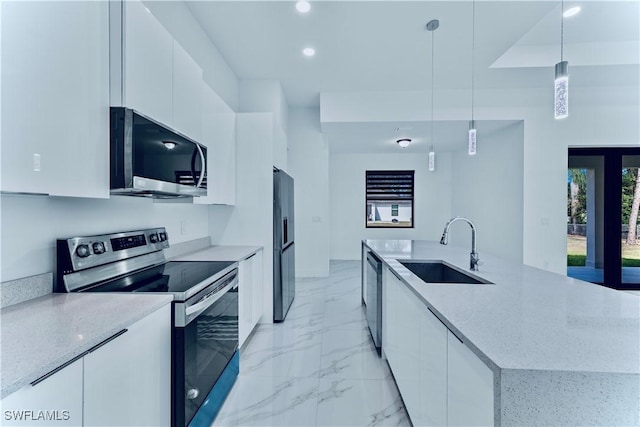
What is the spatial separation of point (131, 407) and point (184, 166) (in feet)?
4.11

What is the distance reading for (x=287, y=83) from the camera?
4.16m

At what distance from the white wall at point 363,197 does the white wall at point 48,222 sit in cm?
538

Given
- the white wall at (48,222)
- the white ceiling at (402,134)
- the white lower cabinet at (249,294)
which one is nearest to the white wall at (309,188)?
the white ceiling at (402,134)

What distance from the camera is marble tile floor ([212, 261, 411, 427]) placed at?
5.66ft

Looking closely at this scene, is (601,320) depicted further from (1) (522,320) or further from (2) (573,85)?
(2) (573,85)

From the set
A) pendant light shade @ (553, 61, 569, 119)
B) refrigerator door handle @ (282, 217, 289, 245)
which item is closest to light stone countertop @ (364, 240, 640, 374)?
pendant light shade @ (553, 61, 569, 119)

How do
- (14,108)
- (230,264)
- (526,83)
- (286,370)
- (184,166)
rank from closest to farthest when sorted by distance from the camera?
(14,108) < (184,166) < (230,264) < (286,370) < (526,83)

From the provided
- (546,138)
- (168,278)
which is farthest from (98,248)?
(546,138)

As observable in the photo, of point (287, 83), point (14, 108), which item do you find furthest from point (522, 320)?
point (287, 83)

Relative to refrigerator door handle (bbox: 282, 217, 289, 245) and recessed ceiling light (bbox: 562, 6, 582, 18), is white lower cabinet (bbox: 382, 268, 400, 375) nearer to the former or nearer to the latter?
refrigerator door handle (bbox: 282, 217, 289, 245)

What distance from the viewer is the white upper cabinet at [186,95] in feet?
5.74

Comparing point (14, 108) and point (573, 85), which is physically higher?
point (573, 85)

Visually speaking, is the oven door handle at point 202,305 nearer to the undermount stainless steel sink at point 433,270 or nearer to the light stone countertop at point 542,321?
the light stone countertop at point 542,321

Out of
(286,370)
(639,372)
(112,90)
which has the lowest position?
(286,370)
